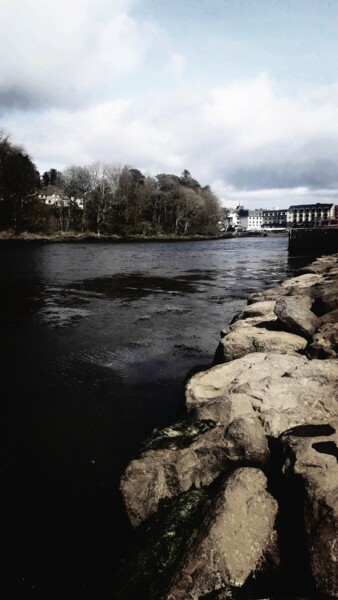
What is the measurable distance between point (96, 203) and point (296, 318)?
3227 inches

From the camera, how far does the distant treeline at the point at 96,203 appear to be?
63.6 meters

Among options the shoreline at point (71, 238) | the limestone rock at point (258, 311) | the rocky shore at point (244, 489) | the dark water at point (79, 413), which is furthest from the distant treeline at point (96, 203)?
the rocky shore at point (244, 489)

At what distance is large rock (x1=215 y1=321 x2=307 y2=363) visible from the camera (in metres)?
6.91

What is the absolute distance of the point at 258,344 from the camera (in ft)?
22.9

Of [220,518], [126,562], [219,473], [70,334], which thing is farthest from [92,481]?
[70,334]

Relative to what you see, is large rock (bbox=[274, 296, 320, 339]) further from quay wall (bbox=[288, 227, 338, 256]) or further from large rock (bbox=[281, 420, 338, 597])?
quay wall (bbox=[288, 227, 338, 256])

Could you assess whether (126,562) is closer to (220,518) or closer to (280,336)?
(220,518)

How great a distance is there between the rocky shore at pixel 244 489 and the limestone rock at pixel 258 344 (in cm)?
59

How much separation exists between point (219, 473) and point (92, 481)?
179 centimetres

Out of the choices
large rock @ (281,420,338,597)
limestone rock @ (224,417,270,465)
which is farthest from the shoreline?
large rock @ (281,420,338,597)

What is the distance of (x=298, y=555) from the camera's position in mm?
2896

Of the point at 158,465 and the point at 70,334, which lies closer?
the point at 158,465

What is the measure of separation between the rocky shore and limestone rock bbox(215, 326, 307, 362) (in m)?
0.59

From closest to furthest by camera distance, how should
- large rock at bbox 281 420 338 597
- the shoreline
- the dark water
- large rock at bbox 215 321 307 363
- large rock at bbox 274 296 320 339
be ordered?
large rock at bbox 281 420 338 597, the dark water, large rock at bbox 215 321 307 363, large rock at bbox 274 296 320 339, the shoreline
